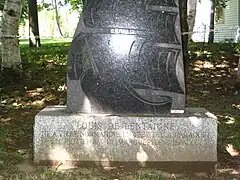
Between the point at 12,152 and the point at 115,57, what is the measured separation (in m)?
1.73

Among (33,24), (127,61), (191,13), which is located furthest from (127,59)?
(33,24)

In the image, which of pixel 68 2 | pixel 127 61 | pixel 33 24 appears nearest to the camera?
pixel 127 61

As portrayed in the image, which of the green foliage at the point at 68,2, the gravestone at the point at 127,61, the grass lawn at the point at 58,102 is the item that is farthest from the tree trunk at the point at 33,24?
the gravestone at the point at 127,61

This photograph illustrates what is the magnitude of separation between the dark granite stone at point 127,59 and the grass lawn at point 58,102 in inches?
34.2

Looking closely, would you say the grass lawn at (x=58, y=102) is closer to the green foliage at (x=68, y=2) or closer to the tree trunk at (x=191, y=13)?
the tree trunk at (x=191, y=13)

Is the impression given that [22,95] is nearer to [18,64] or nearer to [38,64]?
[18,64]

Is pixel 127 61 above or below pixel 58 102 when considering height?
above

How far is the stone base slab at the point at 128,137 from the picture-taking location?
5199 millimetres

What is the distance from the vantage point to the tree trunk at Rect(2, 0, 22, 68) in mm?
10070

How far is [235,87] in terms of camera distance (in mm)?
10219

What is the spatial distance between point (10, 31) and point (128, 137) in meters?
5.83

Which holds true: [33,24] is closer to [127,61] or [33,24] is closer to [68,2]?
[68,2]

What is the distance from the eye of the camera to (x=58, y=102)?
8.86m

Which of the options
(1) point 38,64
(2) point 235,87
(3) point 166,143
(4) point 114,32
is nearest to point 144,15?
(4) point 114,32
